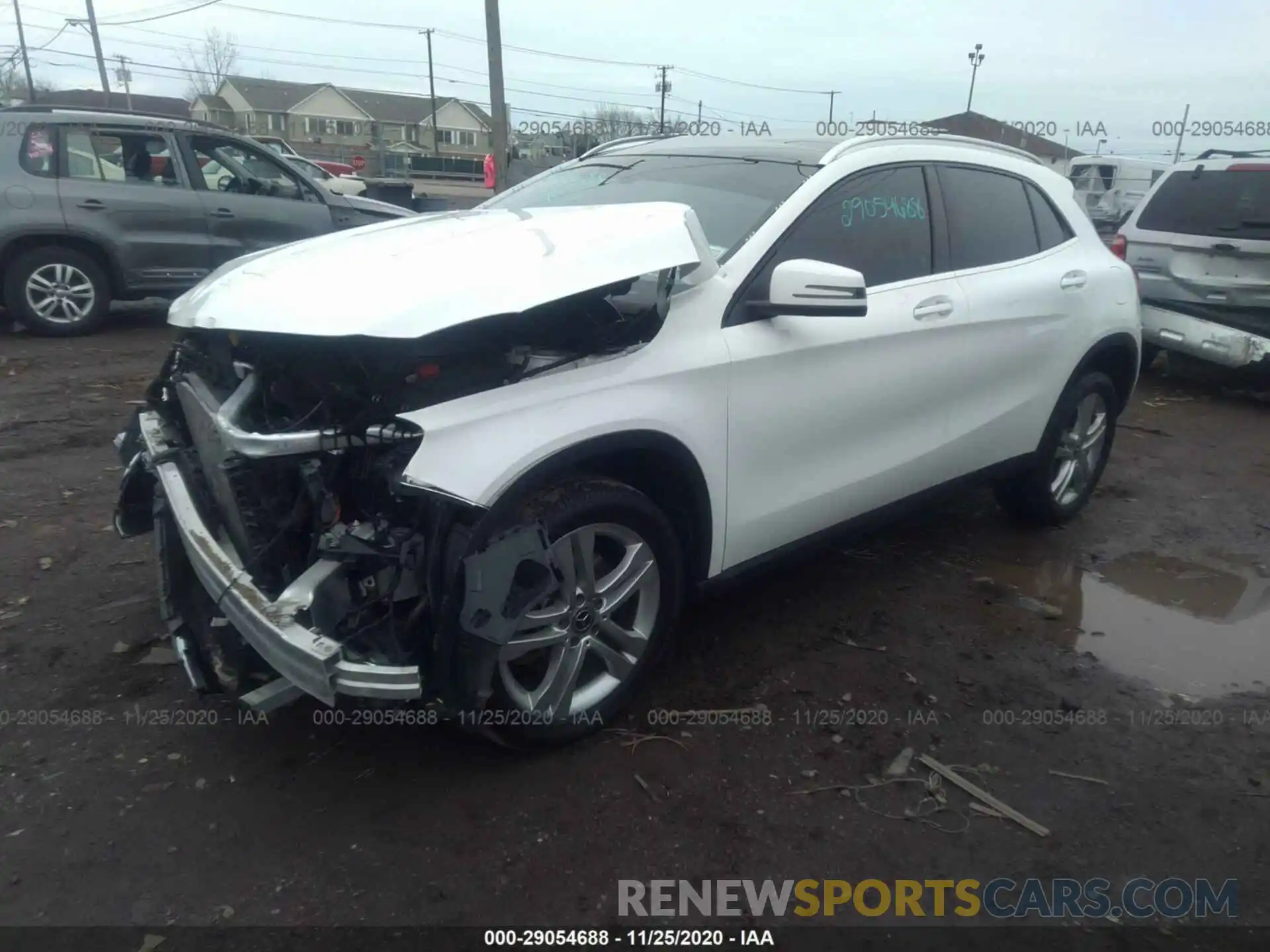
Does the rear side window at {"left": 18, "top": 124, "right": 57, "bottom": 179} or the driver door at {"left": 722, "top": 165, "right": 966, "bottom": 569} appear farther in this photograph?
the rear side window at {"left": 18, "top": 124, "right": 57, "bottom": 179}

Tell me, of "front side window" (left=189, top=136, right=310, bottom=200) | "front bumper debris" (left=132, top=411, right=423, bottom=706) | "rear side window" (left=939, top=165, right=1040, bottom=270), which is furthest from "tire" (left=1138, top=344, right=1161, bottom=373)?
"front side window" (left=189, top=136, right=310, bottom=200)

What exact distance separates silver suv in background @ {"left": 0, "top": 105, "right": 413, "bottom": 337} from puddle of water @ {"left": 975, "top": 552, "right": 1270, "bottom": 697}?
628 cm

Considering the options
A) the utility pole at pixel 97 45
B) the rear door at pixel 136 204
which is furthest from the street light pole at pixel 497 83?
the utility pole at pixel 97 45

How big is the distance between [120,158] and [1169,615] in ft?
28.5

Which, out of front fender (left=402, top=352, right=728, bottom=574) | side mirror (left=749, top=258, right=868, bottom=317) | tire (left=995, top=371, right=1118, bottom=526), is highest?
side mirror (left=749, top=258, right=868, bottom=317)

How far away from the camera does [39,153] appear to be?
795 centimetres

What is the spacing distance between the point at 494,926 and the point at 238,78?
79.3 meters

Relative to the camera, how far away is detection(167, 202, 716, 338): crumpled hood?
2.49 meters

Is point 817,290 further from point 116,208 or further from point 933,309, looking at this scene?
point 116,208

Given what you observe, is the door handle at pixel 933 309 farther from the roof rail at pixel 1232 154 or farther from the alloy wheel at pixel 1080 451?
the roof rail at pixel 1232 154

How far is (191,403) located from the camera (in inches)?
115

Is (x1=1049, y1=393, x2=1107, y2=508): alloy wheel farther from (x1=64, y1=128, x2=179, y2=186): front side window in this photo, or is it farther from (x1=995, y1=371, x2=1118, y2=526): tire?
(x1=64, y1=128, x2=179, y2=186): front side window

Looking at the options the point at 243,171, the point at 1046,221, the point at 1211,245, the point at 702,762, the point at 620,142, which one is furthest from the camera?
the point at 243,171

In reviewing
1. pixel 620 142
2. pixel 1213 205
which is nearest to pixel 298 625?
pixel 620 142
